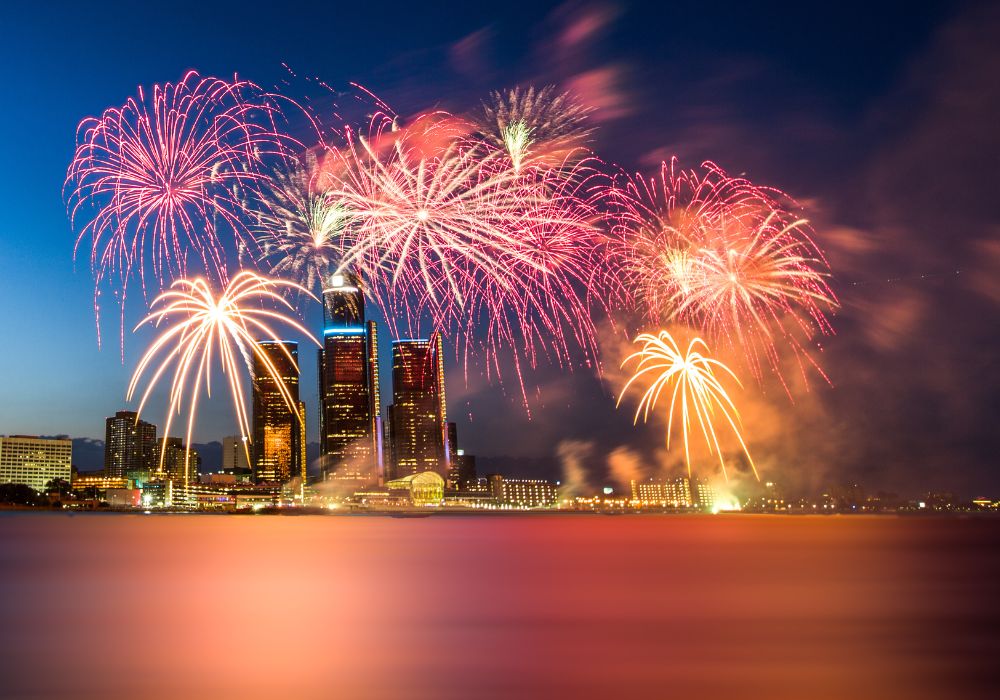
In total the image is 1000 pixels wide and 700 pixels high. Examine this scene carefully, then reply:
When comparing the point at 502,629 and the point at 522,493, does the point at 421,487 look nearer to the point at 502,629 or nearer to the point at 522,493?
the point at 522,493

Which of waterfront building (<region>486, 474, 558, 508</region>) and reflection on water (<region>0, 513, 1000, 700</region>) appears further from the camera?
waterfront building (<region>486, 474, 558, 508</region>)

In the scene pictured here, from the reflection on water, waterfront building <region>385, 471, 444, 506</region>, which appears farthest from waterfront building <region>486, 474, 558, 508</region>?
the reflection on water

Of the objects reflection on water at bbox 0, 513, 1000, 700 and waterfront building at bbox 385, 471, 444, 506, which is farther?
waterfront building at bbox 385, 471, 444, 506

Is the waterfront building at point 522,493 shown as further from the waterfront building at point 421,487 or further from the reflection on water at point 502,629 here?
the reflection on water at point 502,629

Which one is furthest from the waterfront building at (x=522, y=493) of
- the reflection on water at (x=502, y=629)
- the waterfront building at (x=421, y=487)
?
the reflection on water at (x=502, y=629)

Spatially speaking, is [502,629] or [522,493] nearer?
[502,629]

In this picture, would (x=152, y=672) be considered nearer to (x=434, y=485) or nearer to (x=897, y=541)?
(x=897, y=541)

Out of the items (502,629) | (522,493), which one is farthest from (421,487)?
(502,629)

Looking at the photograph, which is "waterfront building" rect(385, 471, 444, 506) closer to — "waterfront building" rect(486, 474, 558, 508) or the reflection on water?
"waterfront building" rect(486, 474, 558, 508)
